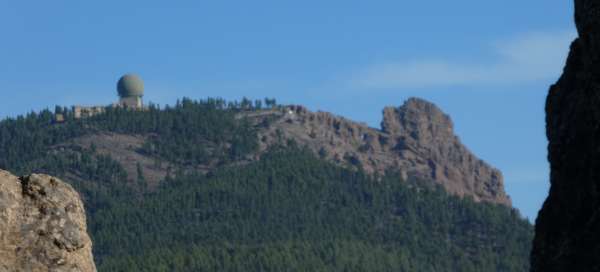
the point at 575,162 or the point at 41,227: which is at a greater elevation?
the point at 575,162

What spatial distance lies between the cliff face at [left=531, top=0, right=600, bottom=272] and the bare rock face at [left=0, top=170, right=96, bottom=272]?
4.71m

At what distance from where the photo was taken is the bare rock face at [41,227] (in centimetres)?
1867

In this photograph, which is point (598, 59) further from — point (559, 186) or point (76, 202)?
point (76, 202)

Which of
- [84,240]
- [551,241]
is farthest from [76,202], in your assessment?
[551,241]

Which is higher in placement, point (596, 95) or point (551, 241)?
point (596, 95)

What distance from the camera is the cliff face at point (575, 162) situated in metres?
18.0

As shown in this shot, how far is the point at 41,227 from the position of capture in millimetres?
18828

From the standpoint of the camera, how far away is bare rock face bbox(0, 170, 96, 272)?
61.3ft

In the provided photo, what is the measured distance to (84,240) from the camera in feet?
62.2

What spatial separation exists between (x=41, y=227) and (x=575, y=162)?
17.8 feet

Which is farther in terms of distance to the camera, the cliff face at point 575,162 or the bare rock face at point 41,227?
the bare rock face at point 41,227

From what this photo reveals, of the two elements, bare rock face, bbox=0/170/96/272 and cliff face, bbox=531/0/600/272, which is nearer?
cliff face, bbox=531/0/600/272

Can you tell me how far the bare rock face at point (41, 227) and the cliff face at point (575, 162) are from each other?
4709 millimetres

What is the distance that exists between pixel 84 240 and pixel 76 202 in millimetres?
404
